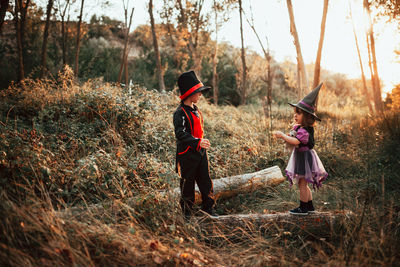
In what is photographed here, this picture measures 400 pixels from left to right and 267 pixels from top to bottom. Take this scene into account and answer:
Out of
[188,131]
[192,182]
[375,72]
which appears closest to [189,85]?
→ [188,131]

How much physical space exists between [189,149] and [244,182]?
162cm

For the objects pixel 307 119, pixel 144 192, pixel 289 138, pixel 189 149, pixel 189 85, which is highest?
pixel 189 85

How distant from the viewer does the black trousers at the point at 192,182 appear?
135 inches

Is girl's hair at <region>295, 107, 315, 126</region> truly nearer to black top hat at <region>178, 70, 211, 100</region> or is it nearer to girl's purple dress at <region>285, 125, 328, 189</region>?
girl's purple dress at <region>285, 125, 328, 189</region>

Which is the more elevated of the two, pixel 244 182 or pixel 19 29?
pixel 19 29

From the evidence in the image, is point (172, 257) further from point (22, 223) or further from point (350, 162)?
point (350, 162)

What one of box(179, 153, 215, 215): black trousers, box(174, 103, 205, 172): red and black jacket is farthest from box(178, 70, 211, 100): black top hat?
box(179, 153, 215, 215): black trousers

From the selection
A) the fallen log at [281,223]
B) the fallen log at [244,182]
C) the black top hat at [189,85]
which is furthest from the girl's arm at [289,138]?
the fallen log at [244,182]

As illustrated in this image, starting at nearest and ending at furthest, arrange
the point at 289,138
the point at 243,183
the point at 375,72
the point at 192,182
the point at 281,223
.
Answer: the point at 289,138
the point at 281,223
the point at 192,182
the point at 243,183
the point at 375,72

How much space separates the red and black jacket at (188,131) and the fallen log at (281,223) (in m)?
0.83

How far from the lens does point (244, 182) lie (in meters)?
4.61

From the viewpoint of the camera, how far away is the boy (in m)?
3.38

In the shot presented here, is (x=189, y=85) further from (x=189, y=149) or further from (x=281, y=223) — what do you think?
(x=281, y=223)

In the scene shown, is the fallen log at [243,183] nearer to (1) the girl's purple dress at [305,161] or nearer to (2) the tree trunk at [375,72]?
(1) the girl's purple dress at [305,161]
